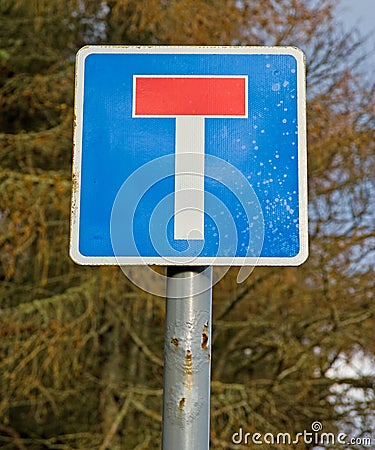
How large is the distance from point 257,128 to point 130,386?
343 cm

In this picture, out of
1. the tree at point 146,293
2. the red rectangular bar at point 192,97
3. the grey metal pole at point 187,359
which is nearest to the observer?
the grey metal pole at point 187,359

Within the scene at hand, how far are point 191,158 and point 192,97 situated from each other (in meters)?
0.15

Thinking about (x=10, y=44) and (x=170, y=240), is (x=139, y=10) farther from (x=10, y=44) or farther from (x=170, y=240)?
(x=170, y=240)

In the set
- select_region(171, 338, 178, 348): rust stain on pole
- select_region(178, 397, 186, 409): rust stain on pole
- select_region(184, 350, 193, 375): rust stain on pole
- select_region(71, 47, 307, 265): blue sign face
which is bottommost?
select_region(178, 397, 186, 409): rust stain on pole

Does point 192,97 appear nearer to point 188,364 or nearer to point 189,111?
point 189,111

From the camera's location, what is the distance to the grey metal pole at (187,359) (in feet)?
4.59

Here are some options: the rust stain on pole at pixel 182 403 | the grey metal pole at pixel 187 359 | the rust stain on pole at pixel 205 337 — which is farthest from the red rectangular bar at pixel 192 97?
the rust stain on pole at pixel 182 403

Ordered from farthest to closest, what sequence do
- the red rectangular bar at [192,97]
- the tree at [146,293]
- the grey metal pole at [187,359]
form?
the tree at [146,293]
the red rectangular bar at [192,97]
the grey metal pole at [187,359]

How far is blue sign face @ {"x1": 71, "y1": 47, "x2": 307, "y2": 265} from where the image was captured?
1.48 m

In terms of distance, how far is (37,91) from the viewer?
4766 mm

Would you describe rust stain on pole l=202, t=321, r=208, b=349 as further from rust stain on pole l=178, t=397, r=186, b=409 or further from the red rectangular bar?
Answer: the red rectangular bar

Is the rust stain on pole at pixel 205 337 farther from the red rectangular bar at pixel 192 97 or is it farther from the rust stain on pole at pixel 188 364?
the red rectangular bar at pixel 192 97

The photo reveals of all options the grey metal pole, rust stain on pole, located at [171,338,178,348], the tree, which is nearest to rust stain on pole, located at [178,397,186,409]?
the grey metal pole

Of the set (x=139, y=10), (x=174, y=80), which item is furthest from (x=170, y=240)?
(x=139, y=10)
